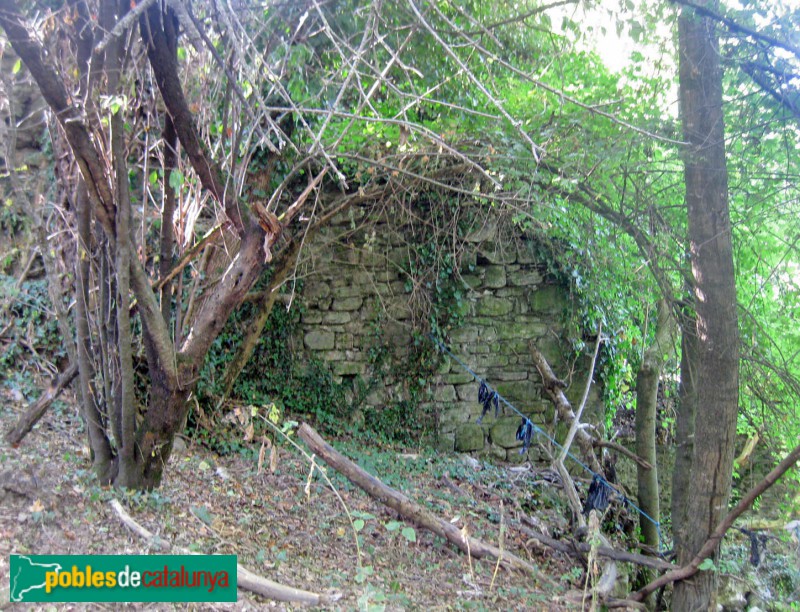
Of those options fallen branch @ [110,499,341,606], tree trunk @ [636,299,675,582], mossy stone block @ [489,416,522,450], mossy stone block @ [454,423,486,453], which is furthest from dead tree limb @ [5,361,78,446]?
tree trunk @ [636,299,675,582]

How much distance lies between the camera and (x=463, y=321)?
21.7ft

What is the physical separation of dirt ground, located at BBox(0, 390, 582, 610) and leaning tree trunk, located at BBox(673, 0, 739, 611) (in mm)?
999

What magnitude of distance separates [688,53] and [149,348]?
3.66 m

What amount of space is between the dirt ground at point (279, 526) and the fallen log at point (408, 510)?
0.24 ft

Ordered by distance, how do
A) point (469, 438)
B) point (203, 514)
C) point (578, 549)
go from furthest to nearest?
point (469, 438), point (578, 549), point (203, 514)

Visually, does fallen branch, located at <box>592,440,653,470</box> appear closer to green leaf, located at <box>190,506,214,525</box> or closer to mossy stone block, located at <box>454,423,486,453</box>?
mossy stone block, located at <box>454,423,486,453</box>

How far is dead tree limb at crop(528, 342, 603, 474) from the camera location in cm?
575

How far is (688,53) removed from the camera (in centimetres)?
383

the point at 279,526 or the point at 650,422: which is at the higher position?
the point at 650,422

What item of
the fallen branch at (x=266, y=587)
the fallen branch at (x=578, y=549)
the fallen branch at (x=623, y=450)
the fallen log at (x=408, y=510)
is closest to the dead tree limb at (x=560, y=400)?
the fallen branch at (x=623, y=450)

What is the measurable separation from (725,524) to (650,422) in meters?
2.35

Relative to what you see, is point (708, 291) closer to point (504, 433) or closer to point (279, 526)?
point (279, 526)

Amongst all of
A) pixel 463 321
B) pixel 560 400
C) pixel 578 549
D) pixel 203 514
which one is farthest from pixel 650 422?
pixel 203 514

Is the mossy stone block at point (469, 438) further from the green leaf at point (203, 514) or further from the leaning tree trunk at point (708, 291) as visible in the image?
the green leaf at point (203, 514)
